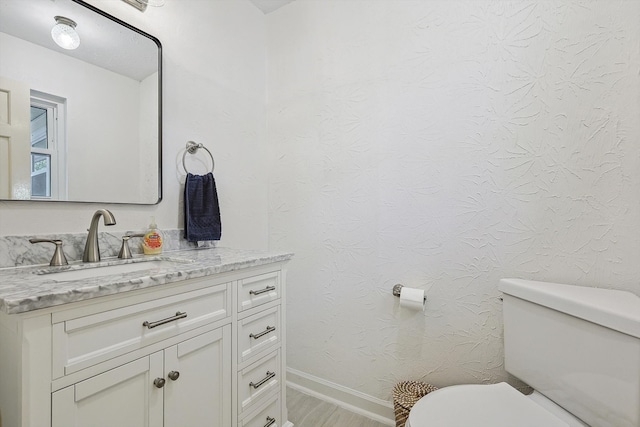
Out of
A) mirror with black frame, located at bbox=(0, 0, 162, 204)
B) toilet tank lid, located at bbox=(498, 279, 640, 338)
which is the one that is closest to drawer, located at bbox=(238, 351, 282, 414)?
mirror with black frame, located at bbox=(0, 0, 162, 204)

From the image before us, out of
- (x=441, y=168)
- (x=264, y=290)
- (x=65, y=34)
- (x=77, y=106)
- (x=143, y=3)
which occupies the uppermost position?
(x=143, y=3)

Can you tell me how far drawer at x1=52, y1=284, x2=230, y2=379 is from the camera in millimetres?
712

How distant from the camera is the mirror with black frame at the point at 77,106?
3.39ft

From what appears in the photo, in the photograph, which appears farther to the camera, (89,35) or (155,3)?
(155,3)

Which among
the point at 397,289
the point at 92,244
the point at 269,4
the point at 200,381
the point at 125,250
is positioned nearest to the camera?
the point at 200,381

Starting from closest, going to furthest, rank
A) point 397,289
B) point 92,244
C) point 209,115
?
point 92,244
point 397,289
point 209,115

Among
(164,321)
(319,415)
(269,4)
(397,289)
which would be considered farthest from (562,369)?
(269,4)

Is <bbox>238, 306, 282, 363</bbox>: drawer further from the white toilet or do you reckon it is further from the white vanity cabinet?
the white toilet

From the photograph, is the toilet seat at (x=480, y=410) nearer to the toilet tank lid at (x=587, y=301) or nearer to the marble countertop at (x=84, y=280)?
the toilet tank lid at (x=587, y=301)

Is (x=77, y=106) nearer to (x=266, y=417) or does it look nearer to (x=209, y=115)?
(x=209, y=115)

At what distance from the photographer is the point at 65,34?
1.15m

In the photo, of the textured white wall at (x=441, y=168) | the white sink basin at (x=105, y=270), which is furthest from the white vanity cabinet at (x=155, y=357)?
the textured white wall at (x=441, y=168)

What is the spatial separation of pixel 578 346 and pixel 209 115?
6.22ft

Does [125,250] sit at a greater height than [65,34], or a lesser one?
lesser
